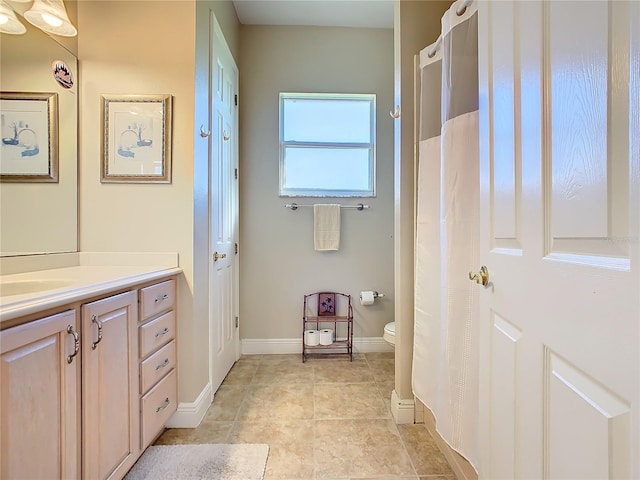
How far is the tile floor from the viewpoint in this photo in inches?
53.7

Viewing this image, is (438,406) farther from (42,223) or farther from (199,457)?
(42,223)

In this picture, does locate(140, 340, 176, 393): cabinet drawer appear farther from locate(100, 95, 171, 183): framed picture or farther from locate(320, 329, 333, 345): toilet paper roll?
locate(320, 329, 333, 345): toilet paper roll

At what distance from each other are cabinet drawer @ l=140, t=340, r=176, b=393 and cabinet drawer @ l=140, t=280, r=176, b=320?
0.67ft

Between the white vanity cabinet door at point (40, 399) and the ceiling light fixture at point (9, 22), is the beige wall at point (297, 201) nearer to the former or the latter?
the ceiling light fixture at point (9, 22)

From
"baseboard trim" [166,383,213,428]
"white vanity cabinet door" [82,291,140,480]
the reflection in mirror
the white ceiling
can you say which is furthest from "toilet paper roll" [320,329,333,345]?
the white ceiling

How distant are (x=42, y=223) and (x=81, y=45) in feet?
3.28

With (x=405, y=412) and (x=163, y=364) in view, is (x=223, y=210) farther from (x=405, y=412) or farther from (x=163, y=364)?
(x=405, y=412)

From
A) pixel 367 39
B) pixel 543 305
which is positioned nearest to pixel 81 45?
pixel 367 39

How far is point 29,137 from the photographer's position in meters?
1.46

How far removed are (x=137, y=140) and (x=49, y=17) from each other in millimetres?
597

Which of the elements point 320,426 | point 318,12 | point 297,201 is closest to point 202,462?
point 320,426

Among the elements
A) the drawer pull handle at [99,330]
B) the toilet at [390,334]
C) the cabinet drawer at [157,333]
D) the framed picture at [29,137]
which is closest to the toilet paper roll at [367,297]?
the toilet at [390,334]

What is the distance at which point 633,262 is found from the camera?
1.41 feet

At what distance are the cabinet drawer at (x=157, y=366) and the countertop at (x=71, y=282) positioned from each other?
0.38 m
